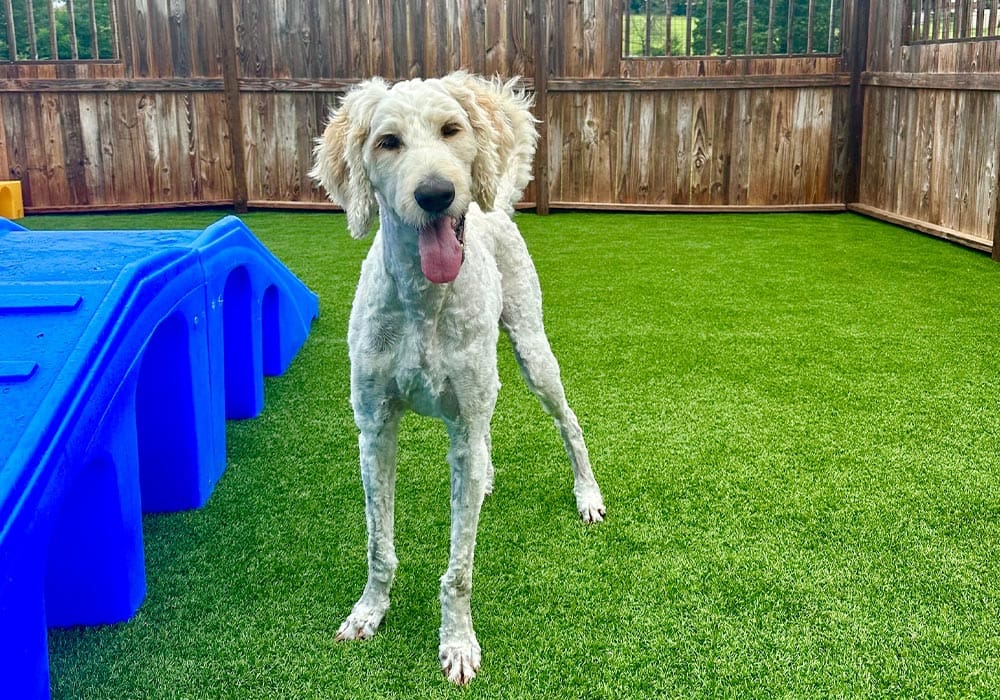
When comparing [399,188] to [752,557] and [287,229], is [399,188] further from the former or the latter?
[287,229]

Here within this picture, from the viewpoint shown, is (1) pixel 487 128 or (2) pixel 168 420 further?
(2) pixel 168 420

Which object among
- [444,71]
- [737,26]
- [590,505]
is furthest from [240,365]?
[737,26]

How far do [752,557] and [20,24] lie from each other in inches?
377

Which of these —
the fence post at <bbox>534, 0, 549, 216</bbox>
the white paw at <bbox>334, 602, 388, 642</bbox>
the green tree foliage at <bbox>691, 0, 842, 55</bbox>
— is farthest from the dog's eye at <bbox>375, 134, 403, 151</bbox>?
the green tree foliage at <bbox>691, 0, 842, 55</bbox>

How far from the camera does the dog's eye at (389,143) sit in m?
2.05

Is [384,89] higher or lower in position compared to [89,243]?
higher

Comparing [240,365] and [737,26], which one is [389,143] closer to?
[240,365]

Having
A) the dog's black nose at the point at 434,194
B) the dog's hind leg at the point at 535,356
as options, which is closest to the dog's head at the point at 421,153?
the dog's black nose at the point at 434,194

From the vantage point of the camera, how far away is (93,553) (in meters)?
2.50

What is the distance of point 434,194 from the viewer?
1962 millimetres

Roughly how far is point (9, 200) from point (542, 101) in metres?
5.31

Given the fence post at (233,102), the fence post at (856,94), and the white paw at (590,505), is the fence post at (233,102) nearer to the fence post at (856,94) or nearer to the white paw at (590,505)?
the fence post at (856,94)

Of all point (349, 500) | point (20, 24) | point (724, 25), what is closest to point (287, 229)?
point (20, 24)

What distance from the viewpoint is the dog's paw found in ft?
7.54
